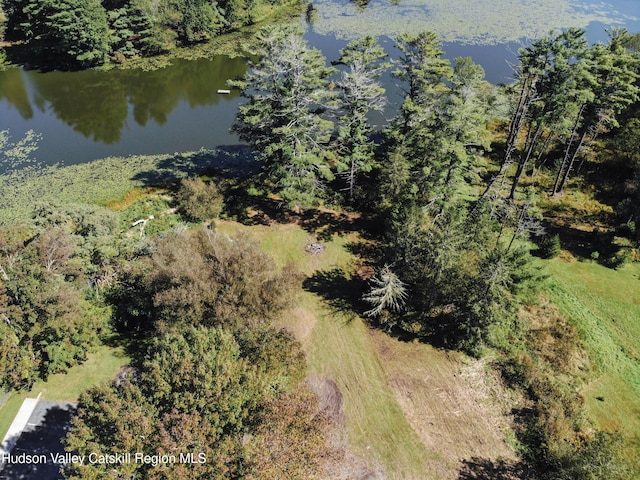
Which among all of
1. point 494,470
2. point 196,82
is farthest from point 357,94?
point 196,82

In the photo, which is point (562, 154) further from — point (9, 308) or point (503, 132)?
point (9, 308)

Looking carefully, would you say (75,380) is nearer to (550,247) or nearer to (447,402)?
(447,402)

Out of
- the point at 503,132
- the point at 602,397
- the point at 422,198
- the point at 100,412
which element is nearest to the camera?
the point at 100,412

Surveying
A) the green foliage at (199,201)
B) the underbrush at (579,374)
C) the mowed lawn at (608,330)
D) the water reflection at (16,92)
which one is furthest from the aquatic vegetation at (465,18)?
the underbrush at (579,374)

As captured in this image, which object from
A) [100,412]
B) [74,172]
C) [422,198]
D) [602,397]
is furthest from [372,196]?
[74,172]

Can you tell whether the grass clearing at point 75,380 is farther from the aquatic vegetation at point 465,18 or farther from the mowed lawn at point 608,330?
the aquatic vegetation at point 465,18
